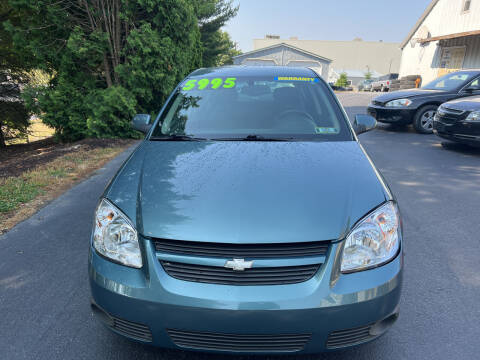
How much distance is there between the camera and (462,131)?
21.9 ft

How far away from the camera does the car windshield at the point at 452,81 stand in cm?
874

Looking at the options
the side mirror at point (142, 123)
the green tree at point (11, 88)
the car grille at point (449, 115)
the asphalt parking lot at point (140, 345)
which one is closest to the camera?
the asphalt parking lot at point (140, 345)

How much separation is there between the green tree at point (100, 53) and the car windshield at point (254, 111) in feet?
16.8

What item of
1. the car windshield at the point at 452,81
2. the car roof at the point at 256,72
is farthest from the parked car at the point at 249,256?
the car windshield at the point at 452,81

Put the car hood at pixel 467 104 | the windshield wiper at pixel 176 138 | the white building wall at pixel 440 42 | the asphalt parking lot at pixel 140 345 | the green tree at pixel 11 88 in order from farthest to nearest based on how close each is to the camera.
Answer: the white building wall at pixel 440 42
the green tree at pixel 11 88
the car hood at pixel 467 104
the windshield wiper at pixel 176 138
the asphalt parking lot at pixel 140 345

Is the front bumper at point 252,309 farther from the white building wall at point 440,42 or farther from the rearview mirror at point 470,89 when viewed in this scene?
the white building wall at point 440,42

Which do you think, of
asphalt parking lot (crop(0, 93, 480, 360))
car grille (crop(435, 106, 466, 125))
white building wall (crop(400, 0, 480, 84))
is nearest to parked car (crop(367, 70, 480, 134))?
car grille (crop(435, 106, 466, 125))

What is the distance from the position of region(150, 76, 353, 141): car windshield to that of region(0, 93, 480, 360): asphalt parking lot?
1.34 meters

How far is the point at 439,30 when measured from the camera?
2017 centimetres

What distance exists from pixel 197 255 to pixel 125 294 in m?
0.39

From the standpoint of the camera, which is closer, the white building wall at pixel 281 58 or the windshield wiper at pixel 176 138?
the windshield wiper at pixel 176 138

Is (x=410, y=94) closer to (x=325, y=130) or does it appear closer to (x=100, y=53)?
(x=325, y=130)

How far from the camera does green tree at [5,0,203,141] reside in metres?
7.66

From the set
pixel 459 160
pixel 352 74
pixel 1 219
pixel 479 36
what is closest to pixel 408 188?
pixel 459 160
